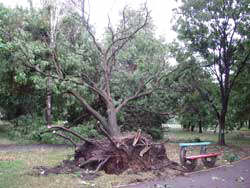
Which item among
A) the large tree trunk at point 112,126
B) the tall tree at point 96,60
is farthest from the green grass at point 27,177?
the tall tree at point 96,60

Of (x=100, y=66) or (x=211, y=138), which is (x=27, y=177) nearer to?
(x=100, y=66)

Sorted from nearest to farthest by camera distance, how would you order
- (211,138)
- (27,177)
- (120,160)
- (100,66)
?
(27,177)
(120,160)
(100,66)
(211,138)

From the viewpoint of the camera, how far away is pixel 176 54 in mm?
16391

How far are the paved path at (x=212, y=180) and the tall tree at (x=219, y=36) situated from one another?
317 inches

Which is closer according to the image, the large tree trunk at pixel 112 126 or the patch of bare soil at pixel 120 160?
the patch of bare soil at pixel 120 160

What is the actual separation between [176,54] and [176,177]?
1044cm

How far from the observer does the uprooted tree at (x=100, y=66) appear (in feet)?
25.9

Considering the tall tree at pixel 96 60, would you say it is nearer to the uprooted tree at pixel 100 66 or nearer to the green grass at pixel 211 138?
the uprooted tree at pixel 100 66

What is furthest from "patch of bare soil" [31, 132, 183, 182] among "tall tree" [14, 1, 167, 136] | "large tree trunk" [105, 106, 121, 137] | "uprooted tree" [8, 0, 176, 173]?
"tall tree" [14, 1, 167, 136]

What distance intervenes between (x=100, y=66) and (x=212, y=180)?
7636mm

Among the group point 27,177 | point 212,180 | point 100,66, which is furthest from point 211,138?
point 27,177

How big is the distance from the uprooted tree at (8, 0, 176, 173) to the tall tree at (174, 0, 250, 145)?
2.52 m

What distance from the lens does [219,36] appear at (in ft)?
50.4

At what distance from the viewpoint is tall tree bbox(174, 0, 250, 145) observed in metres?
14.9
